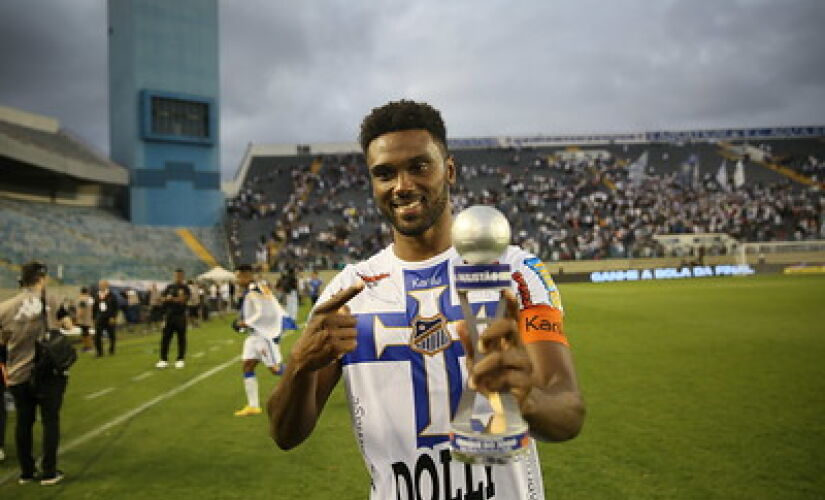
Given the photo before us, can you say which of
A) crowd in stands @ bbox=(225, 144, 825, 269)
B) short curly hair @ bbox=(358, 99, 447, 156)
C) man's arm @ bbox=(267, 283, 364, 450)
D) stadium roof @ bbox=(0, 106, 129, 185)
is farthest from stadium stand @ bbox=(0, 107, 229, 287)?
short curly hair @ bbox=(358, 99, 447, 156)

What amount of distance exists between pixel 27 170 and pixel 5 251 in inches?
475

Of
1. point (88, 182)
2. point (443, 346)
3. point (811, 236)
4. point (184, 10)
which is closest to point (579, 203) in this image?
point (811, 236)

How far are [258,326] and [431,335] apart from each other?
753cm

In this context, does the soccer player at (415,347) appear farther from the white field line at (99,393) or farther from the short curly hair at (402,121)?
the white field line at (99,393)

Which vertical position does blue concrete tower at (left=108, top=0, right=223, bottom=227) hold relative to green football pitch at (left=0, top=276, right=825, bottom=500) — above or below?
above

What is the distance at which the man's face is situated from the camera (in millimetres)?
2146

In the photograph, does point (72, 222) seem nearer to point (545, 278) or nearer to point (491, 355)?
point (545, 278)

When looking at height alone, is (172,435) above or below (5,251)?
below

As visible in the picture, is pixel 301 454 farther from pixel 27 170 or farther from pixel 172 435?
pixel 27 170

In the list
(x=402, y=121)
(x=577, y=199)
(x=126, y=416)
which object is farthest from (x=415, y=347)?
(x=577, y=199)

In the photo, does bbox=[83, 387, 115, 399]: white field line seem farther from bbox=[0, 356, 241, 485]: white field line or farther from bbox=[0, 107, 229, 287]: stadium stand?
bbox=[0, 107, 229, 287]: stadium stand

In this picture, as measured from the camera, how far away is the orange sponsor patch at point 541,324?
200cm

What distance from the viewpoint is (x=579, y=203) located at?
5125 centimetres

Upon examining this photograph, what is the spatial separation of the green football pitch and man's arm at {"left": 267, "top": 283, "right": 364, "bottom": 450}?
354 centimetres
